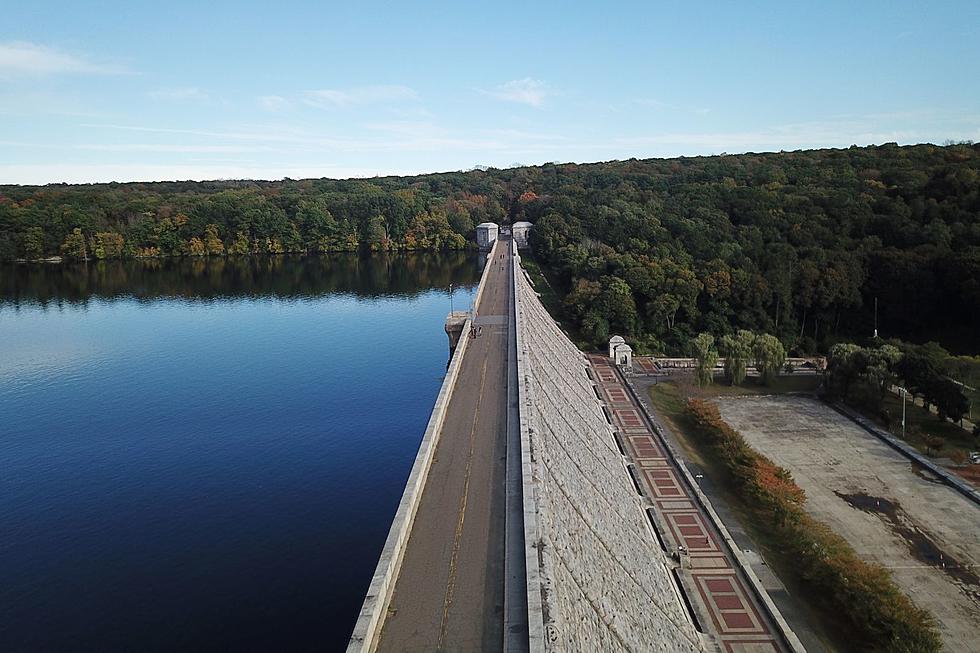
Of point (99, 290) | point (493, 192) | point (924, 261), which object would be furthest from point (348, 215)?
point (924, 261)

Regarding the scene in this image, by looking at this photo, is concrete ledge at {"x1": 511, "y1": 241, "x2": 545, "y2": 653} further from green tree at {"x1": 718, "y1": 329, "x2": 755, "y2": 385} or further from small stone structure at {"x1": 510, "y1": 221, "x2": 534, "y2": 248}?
small stone structure at {"x1": 510, "y1": 221, "x2": 534, "y2": 248}

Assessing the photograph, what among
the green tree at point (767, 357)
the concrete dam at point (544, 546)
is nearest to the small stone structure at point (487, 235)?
the green tree at point (767, 357)

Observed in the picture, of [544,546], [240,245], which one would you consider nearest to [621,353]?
[544,546]

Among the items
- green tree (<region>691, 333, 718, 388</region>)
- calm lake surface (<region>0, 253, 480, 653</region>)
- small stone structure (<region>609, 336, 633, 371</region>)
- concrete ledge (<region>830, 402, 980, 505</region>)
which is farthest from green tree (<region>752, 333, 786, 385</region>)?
calm lake surface (<region>0, 253, 480, 653</region>)

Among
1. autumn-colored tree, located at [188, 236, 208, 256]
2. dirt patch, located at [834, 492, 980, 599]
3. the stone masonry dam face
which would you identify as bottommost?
dirt patch, located at [834, 492, 980, 599]

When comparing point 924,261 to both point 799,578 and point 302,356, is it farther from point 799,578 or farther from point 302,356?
point 302,356

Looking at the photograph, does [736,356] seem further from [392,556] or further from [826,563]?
[392,556]

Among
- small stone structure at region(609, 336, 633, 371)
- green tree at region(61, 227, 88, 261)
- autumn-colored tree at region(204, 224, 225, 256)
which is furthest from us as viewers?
autumn-colored tree at region(204, 224, 225, 256)
